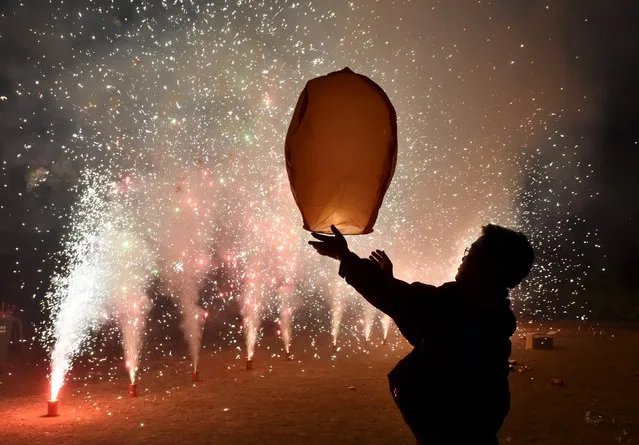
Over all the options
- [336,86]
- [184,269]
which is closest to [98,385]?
[336,86]

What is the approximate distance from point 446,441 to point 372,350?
10507mm

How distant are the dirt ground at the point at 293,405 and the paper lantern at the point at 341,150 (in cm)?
419

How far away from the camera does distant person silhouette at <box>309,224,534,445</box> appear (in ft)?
5.13

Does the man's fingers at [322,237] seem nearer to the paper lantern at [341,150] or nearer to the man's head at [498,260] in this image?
the paper lantern at [341,150]

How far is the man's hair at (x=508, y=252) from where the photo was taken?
167cm

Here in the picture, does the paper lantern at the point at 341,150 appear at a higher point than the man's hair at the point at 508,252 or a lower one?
higher

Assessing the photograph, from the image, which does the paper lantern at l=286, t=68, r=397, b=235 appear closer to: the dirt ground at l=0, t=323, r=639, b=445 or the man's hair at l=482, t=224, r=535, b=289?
the man's hair at l=482, t=224, r=535, b=289

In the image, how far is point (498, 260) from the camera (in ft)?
5.48

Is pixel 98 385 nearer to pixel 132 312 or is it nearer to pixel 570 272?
pixel 132 312

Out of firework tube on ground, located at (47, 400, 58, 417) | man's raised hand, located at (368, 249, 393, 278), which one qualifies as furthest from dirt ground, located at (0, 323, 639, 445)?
→ man's raised hand, located at (368, 249, 393, 278)

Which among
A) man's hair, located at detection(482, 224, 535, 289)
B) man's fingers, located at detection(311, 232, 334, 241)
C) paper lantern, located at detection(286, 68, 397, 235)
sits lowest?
man's hair, located at detection(482, 224, 535, 289)

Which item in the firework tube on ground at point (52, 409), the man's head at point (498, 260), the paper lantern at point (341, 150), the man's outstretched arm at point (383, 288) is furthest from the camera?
the firework tube on ground at point (52, 409)

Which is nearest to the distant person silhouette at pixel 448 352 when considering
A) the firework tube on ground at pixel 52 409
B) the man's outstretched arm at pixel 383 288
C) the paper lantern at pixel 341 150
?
the man's outstretched arm at pixel 383 288

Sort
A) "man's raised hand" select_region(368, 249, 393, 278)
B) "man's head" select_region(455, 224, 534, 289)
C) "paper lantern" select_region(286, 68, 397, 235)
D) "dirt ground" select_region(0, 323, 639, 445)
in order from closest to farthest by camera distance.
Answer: "man's head" select_region(455, 224, 534, 289) < "man's raised hand" select_region(368, 249, 393, 278) < "paper lantern" select_region(286, 68, 397, 235) < "dirt ground" select_region(0, 323, 639, 445)
